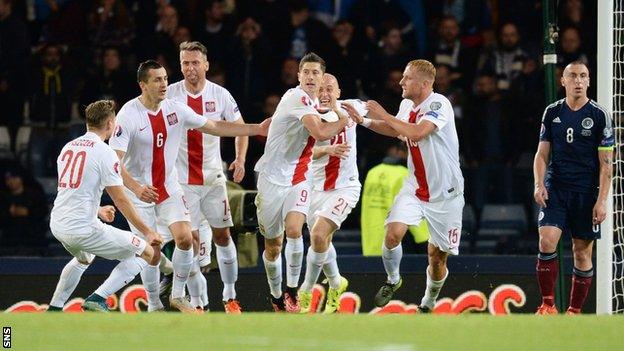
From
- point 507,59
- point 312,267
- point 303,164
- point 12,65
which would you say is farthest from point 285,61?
point 312,267

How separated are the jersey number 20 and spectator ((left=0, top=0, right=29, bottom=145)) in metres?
4.76

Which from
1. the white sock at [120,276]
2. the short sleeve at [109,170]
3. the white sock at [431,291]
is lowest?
the white sock at [431,291]

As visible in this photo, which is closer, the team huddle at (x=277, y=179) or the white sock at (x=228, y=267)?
the team huddle at (x=277, y=179)

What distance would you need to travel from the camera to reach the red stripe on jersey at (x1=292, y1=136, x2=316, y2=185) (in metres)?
12.3

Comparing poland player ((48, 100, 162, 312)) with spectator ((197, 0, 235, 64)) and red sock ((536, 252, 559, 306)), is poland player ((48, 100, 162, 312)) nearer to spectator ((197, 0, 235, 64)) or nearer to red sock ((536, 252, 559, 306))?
red sock ((536, 252, 559, 306))

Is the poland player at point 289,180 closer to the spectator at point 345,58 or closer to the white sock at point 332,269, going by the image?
the white sock at point 332,269

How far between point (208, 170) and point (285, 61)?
316 cm

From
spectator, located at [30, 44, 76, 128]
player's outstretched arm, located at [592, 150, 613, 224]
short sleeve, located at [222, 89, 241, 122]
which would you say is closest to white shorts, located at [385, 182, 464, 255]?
player's outstretched arm, located at [592, 150, 613, 224]

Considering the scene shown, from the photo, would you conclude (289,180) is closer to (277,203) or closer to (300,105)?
(277,203)

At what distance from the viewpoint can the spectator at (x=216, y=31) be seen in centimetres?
1570

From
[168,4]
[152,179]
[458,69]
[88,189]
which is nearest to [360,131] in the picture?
[458,69]

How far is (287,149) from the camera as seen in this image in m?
12.3

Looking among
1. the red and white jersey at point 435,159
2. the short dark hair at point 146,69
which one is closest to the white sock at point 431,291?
the red and white jersey at point 435,159

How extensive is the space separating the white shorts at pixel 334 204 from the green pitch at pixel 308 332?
226 cm
